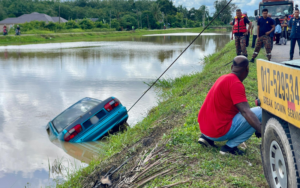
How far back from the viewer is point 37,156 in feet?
21.8

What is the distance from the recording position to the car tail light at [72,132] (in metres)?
6.95

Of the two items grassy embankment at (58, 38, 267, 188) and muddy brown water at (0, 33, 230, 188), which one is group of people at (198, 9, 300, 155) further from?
muddy brown water at (0, 33, 230, 188)

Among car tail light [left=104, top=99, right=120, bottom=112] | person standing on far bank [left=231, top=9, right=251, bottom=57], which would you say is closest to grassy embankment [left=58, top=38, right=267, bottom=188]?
car tail light [left=104, top=99, right=120, bottom=112]

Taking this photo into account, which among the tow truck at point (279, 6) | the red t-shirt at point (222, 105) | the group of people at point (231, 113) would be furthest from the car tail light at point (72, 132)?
the tow truck at point (279, 6)

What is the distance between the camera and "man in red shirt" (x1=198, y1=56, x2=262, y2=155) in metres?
3.70

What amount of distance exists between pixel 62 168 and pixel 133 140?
1443 millimetres

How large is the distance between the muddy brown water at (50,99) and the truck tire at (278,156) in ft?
11.6

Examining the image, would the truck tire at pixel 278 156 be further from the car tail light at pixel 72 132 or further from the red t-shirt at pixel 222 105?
the car tail light at pixel 72 132

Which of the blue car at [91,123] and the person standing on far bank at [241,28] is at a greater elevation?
the person standing on far bank at [241,28]

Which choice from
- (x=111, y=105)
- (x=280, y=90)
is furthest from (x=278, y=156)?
(x=111, y=105)

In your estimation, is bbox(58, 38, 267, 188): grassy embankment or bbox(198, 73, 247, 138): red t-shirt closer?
bbox(58, 38, 267, 188): grassy embankment

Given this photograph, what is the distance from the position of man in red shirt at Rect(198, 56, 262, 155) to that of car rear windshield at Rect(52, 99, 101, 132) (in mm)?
4024

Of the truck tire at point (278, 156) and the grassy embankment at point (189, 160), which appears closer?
the truck tire at point (278, 156)

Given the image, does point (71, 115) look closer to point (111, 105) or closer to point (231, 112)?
point (111, 105)
